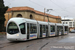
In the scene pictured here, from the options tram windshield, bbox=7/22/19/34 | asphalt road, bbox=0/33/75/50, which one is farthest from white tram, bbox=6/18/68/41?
asphalt road, bbox=0/33/75/50

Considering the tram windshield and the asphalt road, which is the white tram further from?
→ the asphalt road

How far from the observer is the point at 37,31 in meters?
23.0

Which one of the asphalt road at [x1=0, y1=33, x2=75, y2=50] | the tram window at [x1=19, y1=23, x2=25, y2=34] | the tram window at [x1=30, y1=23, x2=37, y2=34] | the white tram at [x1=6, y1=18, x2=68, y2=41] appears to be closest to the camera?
the asphalt road at [x1=0, y1=33, x2=75, y2=50]

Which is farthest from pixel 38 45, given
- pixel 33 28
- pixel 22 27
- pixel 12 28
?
pixel 33 28

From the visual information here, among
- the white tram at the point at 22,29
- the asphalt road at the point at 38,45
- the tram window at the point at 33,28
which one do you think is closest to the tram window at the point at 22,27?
the white tram at the point at 22,29

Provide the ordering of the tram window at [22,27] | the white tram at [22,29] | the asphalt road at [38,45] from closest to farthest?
the asphalt road at [38,45], the white tram at [22,29], the tram window at [22,27]

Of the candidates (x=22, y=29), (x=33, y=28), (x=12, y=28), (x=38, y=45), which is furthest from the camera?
(x=33, y=28)

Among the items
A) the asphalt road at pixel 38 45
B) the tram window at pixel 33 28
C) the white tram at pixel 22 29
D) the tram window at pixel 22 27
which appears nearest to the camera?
the asphalt road at pixel 38 45

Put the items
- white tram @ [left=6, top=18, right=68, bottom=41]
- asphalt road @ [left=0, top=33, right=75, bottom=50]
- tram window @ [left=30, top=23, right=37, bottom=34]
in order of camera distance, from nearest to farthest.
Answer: asphalt road @ [left=0, top=33, right=75, bottom=50] → white tram @ [left=6, top=18, right=68, bottom=41] → tram window @ [left=30, top=23, right=37, bottom=34]

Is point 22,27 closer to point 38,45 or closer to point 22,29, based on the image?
point 22,29

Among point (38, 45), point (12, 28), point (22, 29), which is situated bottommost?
point (38, 45)

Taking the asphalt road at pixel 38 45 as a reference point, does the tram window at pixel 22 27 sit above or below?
above

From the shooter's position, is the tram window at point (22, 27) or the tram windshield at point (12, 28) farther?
the tram window at point (22, 27)

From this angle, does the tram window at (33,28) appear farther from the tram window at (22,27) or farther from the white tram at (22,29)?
the tram window at (22,27)
